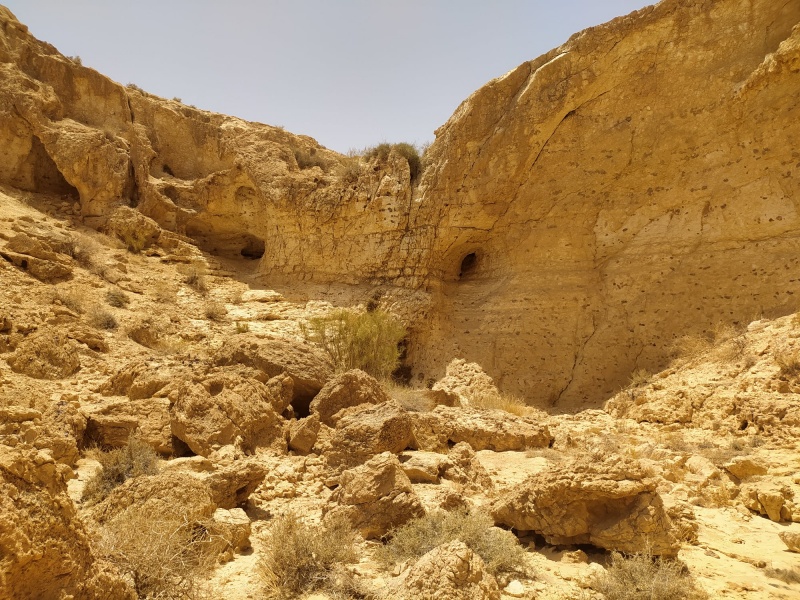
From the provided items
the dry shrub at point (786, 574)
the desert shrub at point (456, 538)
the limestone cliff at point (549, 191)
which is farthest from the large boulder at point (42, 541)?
the limestone cliff at point (549, 191)

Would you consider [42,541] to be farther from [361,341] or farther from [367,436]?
[361,341]

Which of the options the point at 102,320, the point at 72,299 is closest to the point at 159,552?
the point at 102,320

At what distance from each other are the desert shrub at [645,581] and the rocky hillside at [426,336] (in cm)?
2

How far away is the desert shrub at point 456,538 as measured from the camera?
141 inches

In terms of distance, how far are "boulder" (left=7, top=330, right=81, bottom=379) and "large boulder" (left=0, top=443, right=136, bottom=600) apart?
5956 millimetres

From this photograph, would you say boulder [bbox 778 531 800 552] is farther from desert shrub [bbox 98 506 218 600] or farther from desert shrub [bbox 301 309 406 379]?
desert shrub [bbox 301 309 406 379]

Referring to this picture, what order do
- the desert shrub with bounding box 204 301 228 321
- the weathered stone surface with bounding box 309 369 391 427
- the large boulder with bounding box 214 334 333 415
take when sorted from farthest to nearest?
the desert shrub with bounding box 204 301 228 321 → the large boulder with bounding box 214 334 333 415 → the weathered stone surface with bounding box 309 369 391 427

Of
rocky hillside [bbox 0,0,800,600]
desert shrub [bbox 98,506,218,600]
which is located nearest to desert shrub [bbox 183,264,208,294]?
rocky hillside [bbox 0,0,800,600]

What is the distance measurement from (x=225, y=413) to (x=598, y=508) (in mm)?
4038

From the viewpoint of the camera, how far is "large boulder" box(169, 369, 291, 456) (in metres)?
5.81

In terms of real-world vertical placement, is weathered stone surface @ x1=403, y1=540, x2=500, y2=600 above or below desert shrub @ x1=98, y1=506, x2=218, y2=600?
above

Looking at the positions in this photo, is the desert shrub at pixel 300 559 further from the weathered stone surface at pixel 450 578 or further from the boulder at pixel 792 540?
the boulder at pixel 792 540

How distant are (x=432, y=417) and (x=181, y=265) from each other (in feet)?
36.3

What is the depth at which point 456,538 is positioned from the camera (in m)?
3.67
